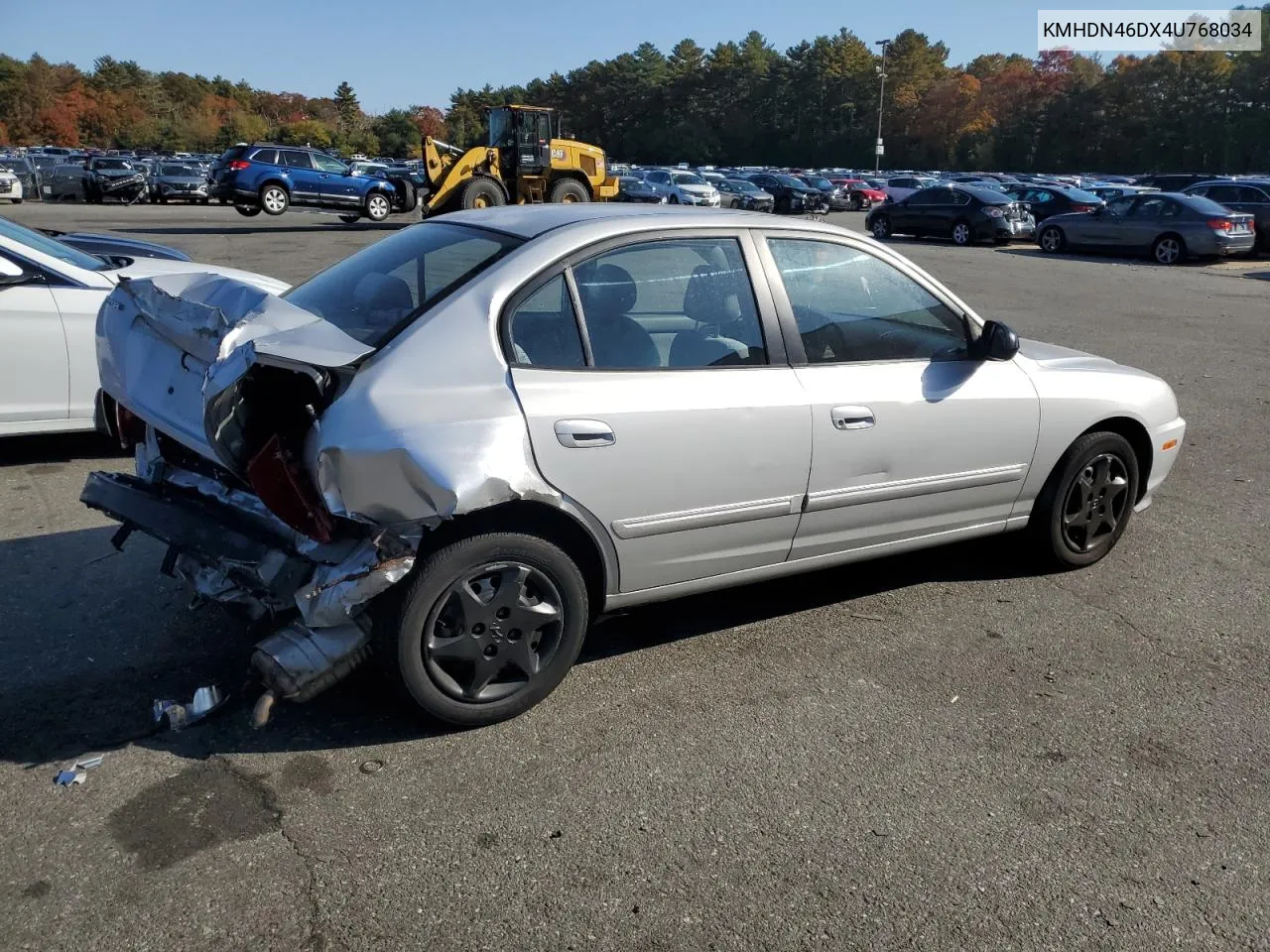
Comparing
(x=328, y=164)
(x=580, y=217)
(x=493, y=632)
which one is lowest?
(x=493, y=632)

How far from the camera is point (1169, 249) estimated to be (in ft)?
72.7

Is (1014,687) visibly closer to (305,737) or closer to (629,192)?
(305,737)

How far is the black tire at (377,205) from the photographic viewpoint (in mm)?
28703

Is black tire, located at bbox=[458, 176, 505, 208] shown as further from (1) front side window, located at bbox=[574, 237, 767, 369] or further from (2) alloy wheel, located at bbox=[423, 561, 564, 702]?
(2) alloy wheel, located at bbox=[423, 561, 564, 702]

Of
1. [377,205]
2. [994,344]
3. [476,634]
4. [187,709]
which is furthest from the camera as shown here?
[377,205]

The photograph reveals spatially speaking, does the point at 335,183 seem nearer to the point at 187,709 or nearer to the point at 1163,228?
the point at 1163,228

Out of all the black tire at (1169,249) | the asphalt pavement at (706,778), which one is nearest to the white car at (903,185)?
the black tire at (1169,249)

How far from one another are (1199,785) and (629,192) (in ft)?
108

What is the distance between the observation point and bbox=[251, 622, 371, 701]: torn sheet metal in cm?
313

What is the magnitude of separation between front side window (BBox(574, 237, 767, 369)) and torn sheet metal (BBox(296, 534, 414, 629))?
36.9 inches

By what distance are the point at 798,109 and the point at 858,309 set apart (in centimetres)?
10321

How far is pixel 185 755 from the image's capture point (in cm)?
322

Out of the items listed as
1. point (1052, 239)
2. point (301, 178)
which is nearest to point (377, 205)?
point (301, 178)

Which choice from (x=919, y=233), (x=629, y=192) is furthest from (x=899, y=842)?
(x=629, y=192)
